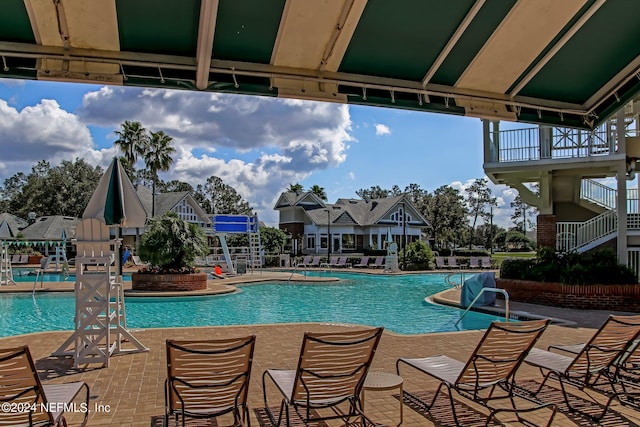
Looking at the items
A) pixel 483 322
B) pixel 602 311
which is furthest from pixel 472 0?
pixel 602 311

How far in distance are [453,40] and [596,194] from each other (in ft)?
52.8

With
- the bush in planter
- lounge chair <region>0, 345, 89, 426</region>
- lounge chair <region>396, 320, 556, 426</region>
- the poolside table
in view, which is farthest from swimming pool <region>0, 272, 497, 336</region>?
lounge chair <region>0, 345, 89, 426</region>

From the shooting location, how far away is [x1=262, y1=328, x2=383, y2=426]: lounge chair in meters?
3.53

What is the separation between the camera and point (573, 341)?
765 centimetres

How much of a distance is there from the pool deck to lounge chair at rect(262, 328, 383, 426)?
593 mm

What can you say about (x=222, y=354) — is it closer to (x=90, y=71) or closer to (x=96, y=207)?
(x=90, y=71)

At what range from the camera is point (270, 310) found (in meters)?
Answer: 13.9

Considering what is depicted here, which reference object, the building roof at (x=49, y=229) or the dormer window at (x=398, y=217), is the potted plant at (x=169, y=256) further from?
the dormer window at (x=398, y=217)

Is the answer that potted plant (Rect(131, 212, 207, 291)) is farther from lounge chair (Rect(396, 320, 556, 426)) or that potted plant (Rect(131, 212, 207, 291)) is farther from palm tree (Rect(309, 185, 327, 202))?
palm tree (Rect(309, 185, 327, 202))

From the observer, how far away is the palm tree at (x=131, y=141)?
37156 mm

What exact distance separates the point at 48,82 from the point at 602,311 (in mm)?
12110

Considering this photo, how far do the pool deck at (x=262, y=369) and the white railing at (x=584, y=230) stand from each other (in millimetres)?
6079

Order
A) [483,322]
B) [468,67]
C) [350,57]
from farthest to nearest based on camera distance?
1. [483,322]
2. [468,67]
3. [350,57]

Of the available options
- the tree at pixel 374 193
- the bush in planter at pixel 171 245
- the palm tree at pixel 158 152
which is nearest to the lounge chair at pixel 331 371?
the bush in planter at pixel 171 245
